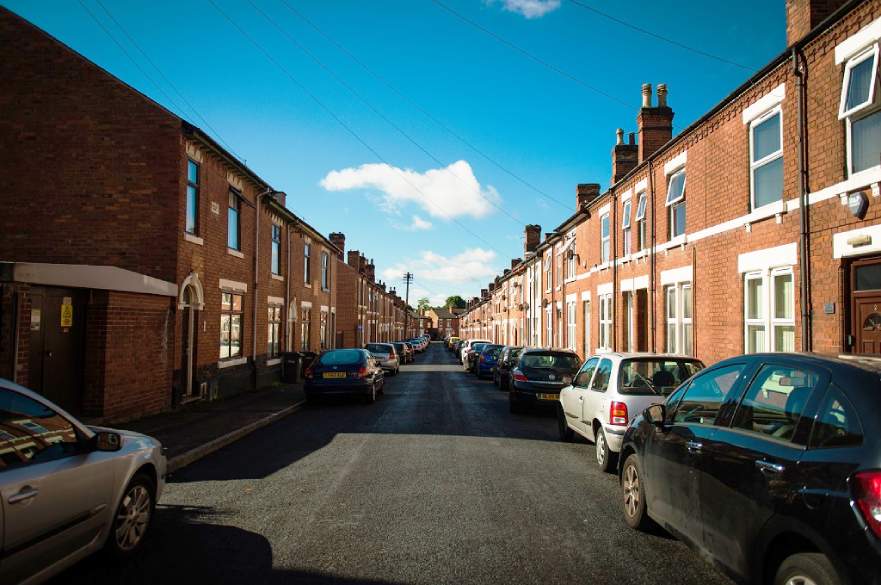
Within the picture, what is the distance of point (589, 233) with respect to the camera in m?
22.6

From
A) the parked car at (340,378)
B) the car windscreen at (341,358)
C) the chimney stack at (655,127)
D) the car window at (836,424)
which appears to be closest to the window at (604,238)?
the chimney stack at (655,127)

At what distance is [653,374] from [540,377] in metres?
5.49

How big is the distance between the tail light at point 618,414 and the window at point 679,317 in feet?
21.3

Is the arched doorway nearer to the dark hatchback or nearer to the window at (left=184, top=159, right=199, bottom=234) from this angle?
the window at (left=184, top=159, right=199, bottom=234)

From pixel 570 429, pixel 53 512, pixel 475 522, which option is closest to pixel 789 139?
pixel 570 429

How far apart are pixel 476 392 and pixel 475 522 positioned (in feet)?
47.9

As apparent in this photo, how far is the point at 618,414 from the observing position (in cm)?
752

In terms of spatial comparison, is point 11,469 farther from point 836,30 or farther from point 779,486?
point 836,30

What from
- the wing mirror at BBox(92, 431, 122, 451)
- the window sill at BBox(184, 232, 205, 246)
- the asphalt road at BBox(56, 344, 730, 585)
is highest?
the window sill at BBox(184, 232, 205, 246)

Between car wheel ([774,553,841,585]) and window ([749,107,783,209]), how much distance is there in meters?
8.40

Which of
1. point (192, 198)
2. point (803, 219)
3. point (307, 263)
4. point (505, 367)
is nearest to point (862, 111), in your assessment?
point (803, 219)

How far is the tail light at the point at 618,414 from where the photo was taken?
7473 millimetres

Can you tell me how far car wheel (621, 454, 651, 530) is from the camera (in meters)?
5.14

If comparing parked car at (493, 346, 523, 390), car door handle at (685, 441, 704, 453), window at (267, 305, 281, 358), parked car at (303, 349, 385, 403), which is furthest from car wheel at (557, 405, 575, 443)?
window at (267, 305, 281, 358)
